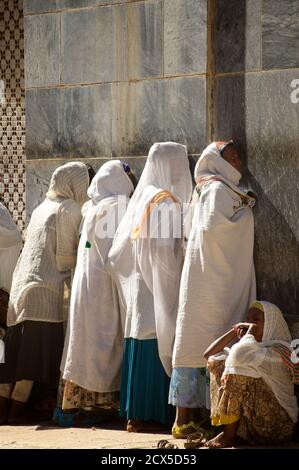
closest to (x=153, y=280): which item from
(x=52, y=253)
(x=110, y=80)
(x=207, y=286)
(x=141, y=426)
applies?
(x=207, y=286)

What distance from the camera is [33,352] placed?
366 inches

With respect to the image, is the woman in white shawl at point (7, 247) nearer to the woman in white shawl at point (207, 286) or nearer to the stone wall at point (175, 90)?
the stone wall at point (175, 90)

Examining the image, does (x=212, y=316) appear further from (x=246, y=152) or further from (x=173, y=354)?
(x=246, y=152)

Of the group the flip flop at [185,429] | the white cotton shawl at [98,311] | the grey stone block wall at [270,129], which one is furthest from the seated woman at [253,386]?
the white cotton shawl at [98,311]

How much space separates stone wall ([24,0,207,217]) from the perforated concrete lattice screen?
578mm

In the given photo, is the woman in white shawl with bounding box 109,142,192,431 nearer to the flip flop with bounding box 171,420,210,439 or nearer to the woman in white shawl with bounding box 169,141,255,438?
the woman in white shawl with bounding box 169,141,255,438

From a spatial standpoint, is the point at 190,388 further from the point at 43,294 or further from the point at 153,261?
the point at 43,294

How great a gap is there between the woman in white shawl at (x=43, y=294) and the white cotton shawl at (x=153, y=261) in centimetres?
56

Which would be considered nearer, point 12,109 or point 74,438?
point 74,438

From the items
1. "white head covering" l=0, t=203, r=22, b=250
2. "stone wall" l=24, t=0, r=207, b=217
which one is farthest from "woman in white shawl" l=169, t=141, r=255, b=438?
"white head covering" l=0, t=203, r=22, b=250

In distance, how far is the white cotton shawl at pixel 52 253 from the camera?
9.33 m

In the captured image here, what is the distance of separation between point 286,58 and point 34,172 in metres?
2.40

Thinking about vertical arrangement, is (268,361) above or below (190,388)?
above

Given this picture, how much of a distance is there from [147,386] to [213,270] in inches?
36.6
